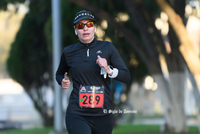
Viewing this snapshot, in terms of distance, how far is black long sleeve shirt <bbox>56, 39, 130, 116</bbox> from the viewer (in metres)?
3.87

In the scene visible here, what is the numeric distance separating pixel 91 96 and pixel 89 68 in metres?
0.27

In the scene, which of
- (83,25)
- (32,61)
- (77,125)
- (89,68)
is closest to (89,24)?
(83,25)

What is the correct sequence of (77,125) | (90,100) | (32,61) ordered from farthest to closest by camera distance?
(32,61) < (90,100) < (77,125)

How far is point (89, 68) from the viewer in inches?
152

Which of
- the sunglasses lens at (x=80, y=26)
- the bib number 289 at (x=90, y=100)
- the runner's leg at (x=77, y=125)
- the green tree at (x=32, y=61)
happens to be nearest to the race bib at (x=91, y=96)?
the bib number 289 at (x=90, y=100)

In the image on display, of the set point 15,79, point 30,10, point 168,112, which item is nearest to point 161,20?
point 168,112

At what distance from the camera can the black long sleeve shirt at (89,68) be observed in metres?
3.87

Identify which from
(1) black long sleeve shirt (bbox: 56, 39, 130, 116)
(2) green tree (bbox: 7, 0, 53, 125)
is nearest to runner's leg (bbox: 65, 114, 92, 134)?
(1) black long sleeve shirt (bbox: 56, 39, 130, 116)

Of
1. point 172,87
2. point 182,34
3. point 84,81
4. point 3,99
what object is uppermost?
point 182,34

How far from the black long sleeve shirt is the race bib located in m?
0.04

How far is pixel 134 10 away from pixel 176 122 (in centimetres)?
409

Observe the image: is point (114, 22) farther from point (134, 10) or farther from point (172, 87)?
point (172, 87)

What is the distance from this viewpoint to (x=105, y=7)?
1395 centimetres

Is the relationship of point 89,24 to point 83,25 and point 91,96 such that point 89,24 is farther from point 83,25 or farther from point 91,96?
point 91,96
